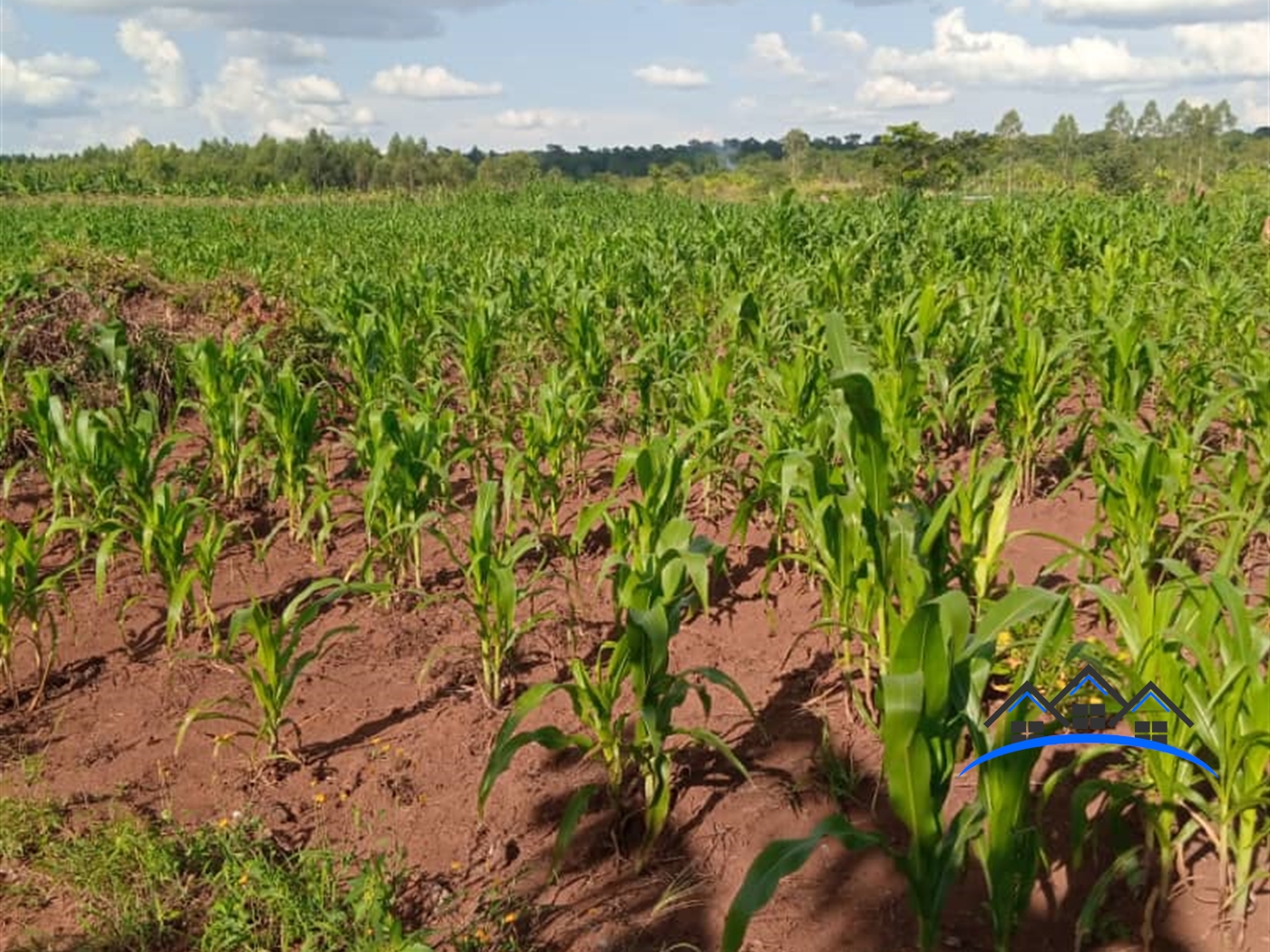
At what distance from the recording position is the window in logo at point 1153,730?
1.87m

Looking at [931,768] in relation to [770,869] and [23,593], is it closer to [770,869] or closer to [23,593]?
[770,869]

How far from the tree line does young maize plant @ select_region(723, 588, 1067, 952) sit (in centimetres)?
2890

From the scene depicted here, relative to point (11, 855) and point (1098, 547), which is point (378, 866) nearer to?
point (11, 855)

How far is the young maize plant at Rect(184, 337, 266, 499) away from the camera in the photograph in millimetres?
4660

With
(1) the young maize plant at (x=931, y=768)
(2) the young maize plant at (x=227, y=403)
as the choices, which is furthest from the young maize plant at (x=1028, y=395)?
(2) the young maize plant at (x=227, y=403)

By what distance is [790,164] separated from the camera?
54938mm

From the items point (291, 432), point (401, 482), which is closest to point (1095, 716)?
point (401, 482)

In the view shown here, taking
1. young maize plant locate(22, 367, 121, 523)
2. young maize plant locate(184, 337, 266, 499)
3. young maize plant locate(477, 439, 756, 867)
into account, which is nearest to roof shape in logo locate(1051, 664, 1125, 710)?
young maize plant locate(477, 439, 756, 867)

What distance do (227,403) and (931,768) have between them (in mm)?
3983

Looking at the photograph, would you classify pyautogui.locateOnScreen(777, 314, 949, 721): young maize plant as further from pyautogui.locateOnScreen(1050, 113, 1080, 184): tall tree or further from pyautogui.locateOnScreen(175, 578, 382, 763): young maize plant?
pyautogui.locateOnScreen(1050, 113, 1080, 184): tall tree

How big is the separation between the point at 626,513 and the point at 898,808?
1.82m

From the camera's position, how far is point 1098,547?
316 cm

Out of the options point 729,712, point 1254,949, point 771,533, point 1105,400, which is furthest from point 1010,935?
point 1105,400

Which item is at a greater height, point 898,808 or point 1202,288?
Result: point 1202,288
